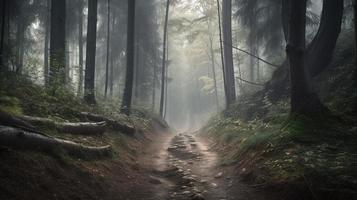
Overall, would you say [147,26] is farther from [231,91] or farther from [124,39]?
[231,91]

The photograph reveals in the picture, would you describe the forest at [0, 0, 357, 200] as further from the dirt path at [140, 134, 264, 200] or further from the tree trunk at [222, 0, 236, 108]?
the tree trunk at [222, 0, 236, 108]

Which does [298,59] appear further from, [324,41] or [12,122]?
[12,122]

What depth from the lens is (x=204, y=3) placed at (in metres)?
28.4

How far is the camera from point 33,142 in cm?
532

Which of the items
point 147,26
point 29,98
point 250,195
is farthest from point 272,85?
point 147,26

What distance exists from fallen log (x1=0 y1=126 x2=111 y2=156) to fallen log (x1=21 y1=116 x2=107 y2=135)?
788 millimetres

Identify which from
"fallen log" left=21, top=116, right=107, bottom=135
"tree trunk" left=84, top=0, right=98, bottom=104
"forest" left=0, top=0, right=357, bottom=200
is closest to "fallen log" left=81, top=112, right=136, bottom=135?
"forest" left=0, top=0, right=357, bottom=200

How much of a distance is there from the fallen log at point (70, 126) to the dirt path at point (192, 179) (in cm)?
176

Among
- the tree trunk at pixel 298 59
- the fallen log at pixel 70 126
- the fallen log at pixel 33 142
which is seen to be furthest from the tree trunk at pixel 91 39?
the tree trunk at pixel 298 59

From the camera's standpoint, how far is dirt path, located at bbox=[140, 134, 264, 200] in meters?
6.06

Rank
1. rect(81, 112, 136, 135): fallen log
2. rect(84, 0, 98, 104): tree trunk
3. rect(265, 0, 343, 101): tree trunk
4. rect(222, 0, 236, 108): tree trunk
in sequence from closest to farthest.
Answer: rect(81, 112, 136, 135): fallen log, rect(265, 0, 343, 101): tree trunk, rect(84, 0, 98, 104): tree trunk, rect(222, 0, 236, 108): tree trunk

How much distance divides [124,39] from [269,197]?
2455 cm

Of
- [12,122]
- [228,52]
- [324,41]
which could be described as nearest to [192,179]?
[12,122]

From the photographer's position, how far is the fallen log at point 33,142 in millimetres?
4809
